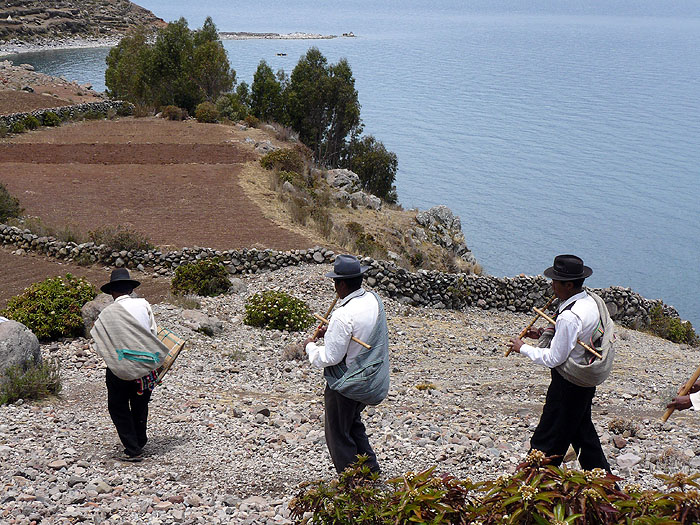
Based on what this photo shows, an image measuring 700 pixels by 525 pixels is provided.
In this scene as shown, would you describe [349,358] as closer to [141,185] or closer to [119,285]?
[119,285]

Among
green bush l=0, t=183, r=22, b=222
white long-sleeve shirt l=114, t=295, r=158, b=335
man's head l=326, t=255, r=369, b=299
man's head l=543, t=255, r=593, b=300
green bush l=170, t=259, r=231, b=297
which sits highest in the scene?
man's head l=543, t=255, r=593, b=300

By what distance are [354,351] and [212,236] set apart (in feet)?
51.3

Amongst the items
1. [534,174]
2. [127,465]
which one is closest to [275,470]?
[127,465]

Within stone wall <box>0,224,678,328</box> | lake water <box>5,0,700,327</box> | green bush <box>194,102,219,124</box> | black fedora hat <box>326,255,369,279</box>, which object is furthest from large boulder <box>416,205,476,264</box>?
black fedora hat <box>326,255,369,279</box>

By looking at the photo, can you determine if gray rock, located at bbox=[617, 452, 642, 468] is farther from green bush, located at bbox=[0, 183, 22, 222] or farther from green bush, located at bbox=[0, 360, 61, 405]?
green bush, located at bbox=[0, 183, 22, 222]

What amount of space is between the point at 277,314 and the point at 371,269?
4.98 meters

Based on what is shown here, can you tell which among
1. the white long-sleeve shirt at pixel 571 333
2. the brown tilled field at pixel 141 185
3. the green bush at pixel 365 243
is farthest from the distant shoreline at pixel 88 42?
the white long-sleeve shirt at pixel 571 333

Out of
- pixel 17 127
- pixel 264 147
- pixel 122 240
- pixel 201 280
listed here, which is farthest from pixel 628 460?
pixel 17 127

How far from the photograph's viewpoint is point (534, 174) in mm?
68125

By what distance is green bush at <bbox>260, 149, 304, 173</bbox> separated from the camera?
29.9 m

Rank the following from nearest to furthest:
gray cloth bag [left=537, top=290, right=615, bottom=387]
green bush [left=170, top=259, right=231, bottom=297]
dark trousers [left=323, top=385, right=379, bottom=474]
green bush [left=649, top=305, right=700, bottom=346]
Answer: gray cloth bag [left=537, top=290, right=615, bottom=387] < dark trousers [left=323, top=385, right=379, bottom=474] < green bush [left=170, top=259, right=231, bottom=297] < green bush [left=649, top=305, right=700, bottom=346]

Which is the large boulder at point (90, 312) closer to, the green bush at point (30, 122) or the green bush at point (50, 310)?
the green bush at point (50, 310)

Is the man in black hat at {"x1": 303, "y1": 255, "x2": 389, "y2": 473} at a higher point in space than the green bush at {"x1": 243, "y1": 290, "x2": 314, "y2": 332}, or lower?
higher

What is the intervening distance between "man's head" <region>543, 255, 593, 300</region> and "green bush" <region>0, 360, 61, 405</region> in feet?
21.4
